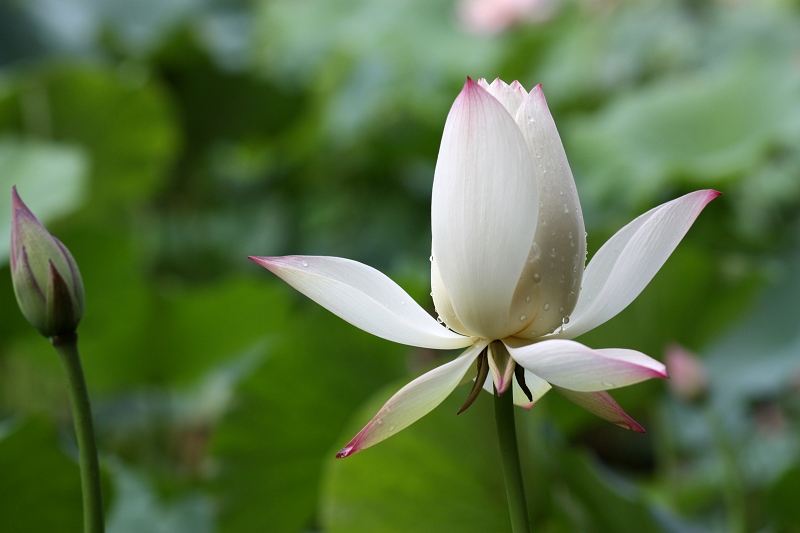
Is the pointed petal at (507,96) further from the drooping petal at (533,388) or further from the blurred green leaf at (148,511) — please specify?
the blurred green leaf at (148,511)

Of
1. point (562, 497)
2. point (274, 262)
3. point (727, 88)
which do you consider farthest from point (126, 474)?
point (727, 88)

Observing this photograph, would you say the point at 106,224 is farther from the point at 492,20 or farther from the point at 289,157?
the point at 492,20

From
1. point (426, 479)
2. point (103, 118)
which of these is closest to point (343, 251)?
point (103, 118)

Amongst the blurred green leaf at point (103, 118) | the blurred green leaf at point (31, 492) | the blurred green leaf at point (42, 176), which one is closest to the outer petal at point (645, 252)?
the blurred green leaf at point (31, 492)

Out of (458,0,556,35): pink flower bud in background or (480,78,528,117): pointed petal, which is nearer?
(480,78,528,117): pointed petal

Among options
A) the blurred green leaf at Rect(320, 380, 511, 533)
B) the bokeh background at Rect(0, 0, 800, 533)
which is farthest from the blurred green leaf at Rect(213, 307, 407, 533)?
the blurred green leaf at Rect(320, 380, 511, 533)

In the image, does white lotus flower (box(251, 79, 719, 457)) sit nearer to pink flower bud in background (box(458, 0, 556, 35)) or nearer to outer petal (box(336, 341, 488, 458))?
outer petal (box(336, 341, 488, 458))
